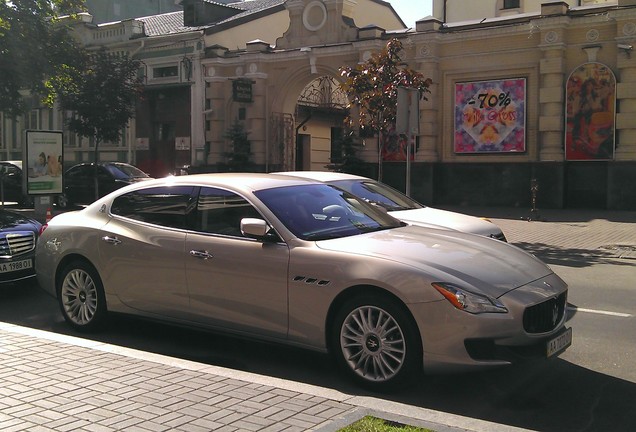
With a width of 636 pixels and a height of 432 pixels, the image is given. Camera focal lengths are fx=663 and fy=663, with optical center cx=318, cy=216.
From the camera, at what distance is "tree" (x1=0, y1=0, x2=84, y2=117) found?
18.7m

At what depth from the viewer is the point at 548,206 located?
20750 mm

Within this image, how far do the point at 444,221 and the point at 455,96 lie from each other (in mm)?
14473

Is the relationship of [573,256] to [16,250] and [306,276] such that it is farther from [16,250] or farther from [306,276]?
[16,250]

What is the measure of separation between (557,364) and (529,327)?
1.16 metres

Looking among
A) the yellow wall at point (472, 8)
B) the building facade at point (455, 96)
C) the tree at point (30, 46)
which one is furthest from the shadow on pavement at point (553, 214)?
the yellow wall at point (472, 8)

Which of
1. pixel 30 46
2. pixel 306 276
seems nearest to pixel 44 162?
pixel 30 46

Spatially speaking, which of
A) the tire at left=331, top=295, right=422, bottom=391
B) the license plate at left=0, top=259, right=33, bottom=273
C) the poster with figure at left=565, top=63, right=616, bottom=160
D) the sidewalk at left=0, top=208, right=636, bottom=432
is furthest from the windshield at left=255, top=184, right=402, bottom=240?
the poster with figure at left=565, top=63, right=616, bottom=160

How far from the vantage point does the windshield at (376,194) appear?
30.9ft

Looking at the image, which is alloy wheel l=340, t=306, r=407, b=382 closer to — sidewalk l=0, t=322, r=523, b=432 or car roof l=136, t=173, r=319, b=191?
sidewalk l=0, t=322, r=523, b=432

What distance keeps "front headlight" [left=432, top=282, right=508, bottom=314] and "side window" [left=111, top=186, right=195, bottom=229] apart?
2.67 meters

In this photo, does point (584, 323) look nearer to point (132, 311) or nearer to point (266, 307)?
point (266, 307)

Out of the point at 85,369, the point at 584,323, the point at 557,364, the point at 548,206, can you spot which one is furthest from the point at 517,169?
the point at 85,369

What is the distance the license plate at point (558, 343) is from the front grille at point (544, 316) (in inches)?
3.5

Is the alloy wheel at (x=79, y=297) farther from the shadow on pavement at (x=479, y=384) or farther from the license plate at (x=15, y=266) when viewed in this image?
the license plate at (x=15, y=266)
